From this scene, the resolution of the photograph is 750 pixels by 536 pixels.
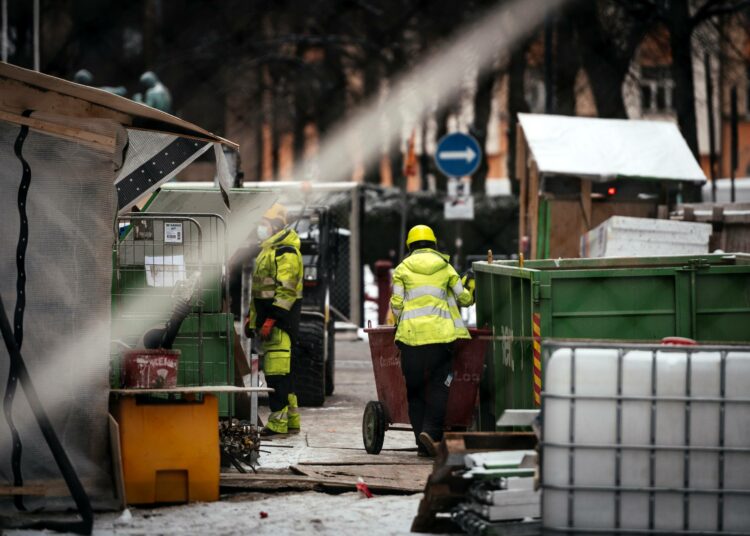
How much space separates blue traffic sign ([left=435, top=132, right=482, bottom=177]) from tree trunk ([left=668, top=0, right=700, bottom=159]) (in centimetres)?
317

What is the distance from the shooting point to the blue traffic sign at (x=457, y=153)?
61.2 ft

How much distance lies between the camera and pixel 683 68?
20375mm

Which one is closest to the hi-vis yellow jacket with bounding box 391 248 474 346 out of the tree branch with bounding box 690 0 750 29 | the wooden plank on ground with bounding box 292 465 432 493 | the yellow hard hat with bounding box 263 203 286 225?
the wooden plank on ground with bounding box 292 465 432 493

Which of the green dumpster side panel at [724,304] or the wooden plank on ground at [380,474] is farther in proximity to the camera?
the green dumpster side panel at [724,304]

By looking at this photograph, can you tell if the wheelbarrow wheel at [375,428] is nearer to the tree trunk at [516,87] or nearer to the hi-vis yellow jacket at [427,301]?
the hi-vis yellow jacket at [427,301]

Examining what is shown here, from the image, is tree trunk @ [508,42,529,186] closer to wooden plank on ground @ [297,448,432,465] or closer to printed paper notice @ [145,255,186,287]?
wooden plank on ground @ [297,448,432,465]

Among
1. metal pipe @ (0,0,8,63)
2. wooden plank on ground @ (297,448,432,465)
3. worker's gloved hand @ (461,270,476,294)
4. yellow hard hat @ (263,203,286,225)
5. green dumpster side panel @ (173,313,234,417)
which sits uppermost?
metal pipe @ (0,0,8,63)

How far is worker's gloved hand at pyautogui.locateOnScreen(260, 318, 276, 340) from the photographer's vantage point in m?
11.3

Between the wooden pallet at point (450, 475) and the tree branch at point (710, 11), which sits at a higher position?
the tree branch at point (710, 11)

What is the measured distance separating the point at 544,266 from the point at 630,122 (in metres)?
7.76

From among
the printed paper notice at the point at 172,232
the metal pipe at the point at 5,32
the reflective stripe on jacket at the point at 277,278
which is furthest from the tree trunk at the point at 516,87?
the printed paper notice at the point at 172,232

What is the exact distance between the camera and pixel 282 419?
11.1 metres

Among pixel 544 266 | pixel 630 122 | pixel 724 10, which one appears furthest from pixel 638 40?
pixel 544 266

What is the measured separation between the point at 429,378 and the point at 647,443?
3506 mm
